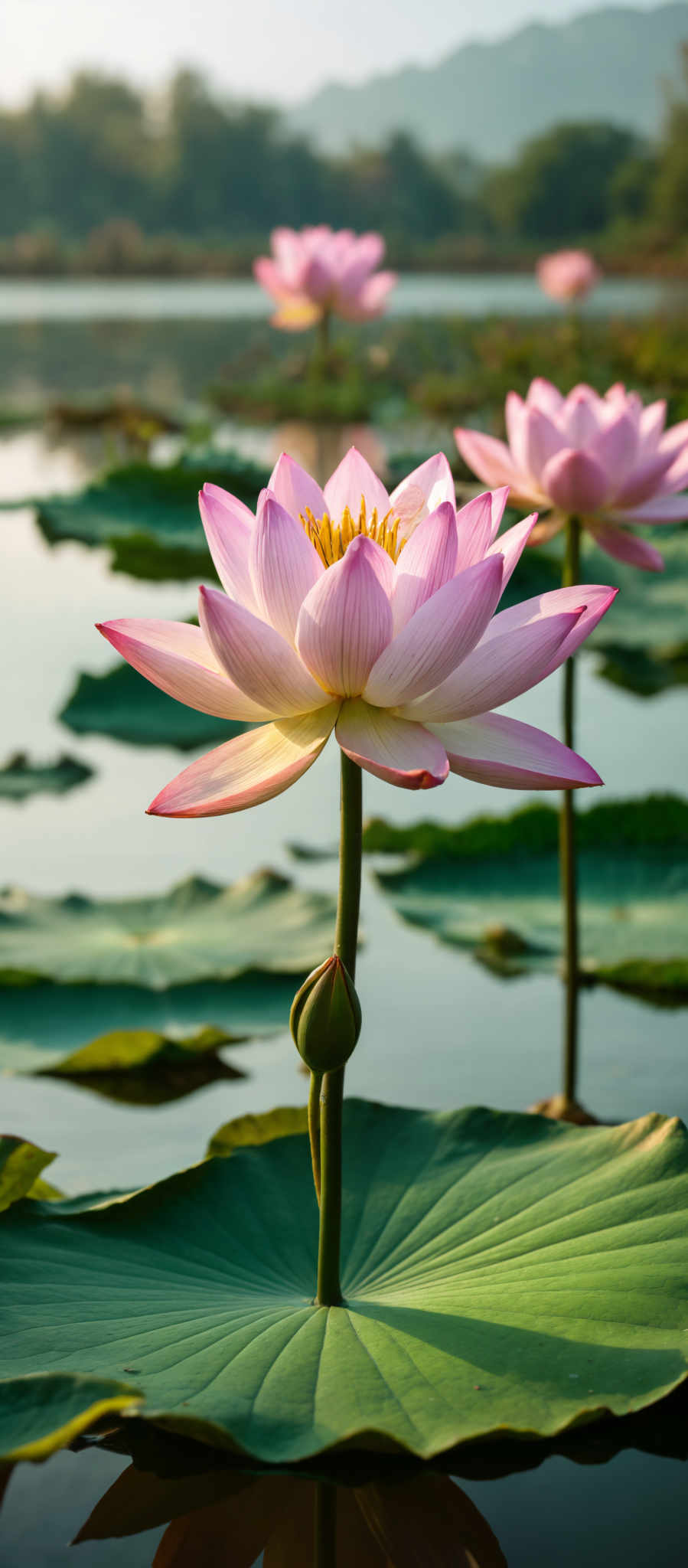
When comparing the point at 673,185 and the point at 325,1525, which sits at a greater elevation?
the point at 673,185

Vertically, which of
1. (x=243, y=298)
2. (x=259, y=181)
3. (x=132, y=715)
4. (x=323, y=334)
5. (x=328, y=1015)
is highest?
(x=259, y=181)

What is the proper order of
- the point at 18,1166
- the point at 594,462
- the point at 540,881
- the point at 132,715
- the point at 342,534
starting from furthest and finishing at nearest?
the point at 132,715, the point at 540,881, the point at 594,462, the point at 18,1166, the point at 342,534

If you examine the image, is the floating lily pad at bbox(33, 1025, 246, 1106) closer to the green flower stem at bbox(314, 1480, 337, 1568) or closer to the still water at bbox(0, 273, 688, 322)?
the green flower stem at bbox(314, 1480, 337, 1568)

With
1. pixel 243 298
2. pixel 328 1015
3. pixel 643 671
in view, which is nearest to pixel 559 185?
pixel 243 298

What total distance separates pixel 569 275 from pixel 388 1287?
705 cm

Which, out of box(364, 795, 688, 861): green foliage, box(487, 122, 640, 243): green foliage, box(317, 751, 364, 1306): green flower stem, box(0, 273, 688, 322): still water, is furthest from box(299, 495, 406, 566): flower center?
box(487, 122, 640, 243): green foliage

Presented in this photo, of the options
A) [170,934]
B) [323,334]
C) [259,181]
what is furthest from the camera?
[259,181]

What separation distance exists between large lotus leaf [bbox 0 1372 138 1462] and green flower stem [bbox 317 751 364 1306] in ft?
0.53

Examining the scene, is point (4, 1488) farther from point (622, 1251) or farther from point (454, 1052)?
point (454, 1052)

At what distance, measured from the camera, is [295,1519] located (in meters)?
0.75

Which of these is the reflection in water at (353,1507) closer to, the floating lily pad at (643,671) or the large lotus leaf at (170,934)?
the large lotus leaf at (170,934)

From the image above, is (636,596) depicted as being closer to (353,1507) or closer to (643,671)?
(643,671)

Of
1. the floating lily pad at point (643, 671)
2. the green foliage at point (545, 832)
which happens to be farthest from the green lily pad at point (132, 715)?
the floating lily pad at point (643, 671)

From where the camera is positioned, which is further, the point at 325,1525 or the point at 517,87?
the point at 517,87
